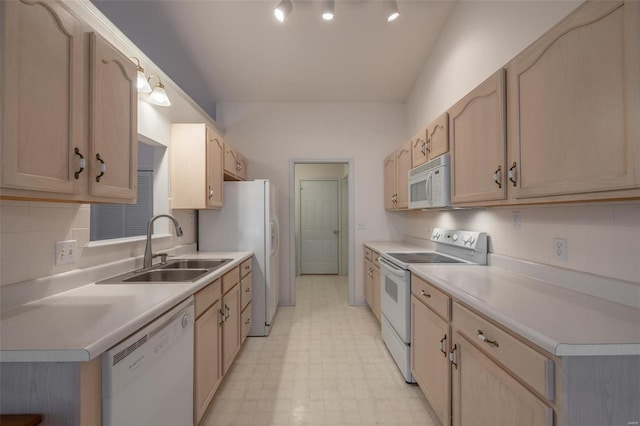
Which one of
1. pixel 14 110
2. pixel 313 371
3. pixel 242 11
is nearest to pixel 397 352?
pixel 313 371

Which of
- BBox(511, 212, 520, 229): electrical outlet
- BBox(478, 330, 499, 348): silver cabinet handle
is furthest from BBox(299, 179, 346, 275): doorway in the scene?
BBox(478, 330, 499, 348): silver cabinet handle

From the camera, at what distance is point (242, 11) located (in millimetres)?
2426

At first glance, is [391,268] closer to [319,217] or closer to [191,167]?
[191,167]

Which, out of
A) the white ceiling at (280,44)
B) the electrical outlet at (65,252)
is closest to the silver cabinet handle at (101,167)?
the electrical outlet at (65,252)

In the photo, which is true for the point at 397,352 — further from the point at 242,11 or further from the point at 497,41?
the point at 242,11

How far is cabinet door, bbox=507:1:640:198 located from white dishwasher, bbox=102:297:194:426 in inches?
67.7

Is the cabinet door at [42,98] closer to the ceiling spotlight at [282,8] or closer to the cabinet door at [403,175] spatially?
the ceiling spotlight at [282,8]

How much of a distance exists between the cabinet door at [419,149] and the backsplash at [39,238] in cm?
248

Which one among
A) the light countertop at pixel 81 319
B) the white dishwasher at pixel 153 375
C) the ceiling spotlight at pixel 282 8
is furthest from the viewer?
the ceiling spotlight at pixel 282 8

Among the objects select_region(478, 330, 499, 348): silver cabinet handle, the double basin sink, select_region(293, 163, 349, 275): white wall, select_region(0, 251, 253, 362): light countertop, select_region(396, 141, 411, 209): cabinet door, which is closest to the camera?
select_region(0, 251, 253, 362): light countertop

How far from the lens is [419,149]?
8.59 ft

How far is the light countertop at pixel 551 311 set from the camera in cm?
81

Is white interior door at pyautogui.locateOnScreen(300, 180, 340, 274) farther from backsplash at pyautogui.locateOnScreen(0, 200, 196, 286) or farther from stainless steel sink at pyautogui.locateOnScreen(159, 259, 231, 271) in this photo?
backsplash at pyautogui.locateOnScreen(0, 200, 196, 286)

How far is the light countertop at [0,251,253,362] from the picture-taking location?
810mm
